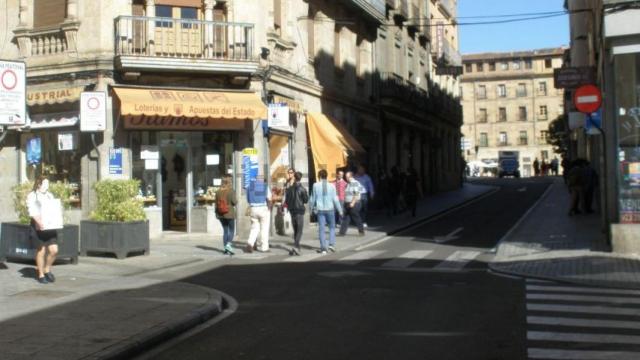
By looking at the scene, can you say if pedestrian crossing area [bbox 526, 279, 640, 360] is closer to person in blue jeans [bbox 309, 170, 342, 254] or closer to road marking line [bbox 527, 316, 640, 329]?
road marking line [bbox 527, 316, 640, 329]

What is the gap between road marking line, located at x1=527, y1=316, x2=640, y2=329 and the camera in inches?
320

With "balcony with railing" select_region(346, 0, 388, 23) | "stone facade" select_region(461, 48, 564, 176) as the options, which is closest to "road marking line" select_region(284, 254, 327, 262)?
"balcony with railing" select_region(346, 0, 388, 23)

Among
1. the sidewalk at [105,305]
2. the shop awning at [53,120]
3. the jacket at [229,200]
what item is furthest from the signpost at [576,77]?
the shop awning at [53,120]

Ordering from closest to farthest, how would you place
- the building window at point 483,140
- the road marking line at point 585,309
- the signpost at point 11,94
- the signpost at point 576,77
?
the road marking line at point 585,309
the signpost at point 11,94
the signpost at point 576,77
the building window at point 483,140

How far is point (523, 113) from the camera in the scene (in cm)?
9838

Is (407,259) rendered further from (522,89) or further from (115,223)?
(522,89)

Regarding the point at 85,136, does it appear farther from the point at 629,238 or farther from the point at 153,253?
the point at 629,238

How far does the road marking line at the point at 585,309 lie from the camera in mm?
9031

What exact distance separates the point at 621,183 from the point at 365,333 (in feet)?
28.1

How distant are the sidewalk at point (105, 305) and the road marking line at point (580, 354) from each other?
3804 millimetres

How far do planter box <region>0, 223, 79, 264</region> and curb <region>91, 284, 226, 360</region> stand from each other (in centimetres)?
472

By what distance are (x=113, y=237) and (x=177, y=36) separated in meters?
6.58

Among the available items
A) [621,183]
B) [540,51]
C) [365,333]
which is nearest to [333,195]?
[621,183]

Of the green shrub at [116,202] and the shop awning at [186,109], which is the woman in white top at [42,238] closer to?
the green shrub at [116,202]
